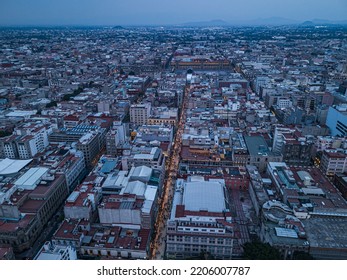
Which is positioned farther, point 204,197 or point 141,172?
point 141,172

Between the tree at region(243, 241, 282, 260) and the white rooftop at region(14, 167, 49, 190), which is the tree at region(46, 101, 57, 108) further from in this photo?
the tree at region(243, 241, 282, 260)

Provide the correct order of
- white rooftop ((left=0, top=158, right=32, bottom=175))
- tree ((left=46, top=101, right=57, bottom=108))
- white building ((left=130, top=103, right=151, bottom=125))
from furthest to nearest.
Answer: tree ((left=46, top=101, right=57, bottom=108)) → white building ((left=130, top=103, right=151, bottom=125)) → white rooftop ((left=0, top=158, right=32, bottom=175))

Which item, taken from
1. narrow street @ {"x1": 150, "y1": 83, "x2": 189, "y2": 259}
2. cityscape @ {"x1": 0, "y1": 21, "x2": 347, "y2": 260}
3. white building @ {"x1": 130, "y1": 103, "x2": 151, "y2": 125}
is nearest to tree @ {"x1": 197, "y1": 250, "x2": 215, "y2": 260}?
cityscape @ {"x1": 0, "y1": 21, "x2": 347, "y2": 260}

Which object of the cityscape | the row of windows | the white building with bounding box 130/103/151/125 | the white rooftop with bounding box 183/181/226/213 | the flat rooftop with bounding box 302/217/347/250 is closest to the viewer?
the flat rooftop with bounding box 302/217/347/250

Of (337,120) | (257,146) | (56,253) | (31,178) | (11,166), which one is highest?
(337,120)

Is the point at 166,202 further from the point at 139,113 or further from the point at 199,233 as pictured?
the point at 139,113

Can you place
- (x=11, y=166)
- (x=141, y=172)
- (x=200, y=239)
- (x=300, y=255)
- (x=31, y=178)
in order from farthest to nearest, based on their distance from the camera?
(x=11, y=166)
(x=141, y=172)
(x=31, y=178)
(x=200, y=239)
(x=300, y=255)

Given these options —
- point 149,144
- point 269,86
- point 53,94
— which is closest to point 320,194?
point 149,144

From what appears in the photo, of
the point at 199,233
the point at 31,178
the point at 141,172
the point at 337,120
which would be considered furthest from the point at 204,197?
the point at 337,120
